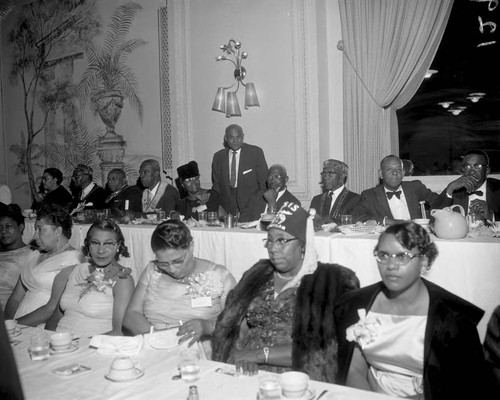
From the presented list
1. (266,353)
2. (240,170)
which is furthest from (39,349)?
(240,170)

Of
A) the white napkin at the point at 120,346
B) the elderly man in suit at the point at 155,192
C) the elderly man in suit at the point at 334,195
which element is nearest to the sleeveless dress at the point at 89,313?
the white napkin at the point at 120,346

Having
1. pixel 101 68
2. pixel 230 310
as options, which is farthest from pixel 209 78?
pixel 230 310

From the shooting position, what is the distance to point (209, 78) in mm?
7516

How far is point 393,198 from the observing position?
5.04 metres

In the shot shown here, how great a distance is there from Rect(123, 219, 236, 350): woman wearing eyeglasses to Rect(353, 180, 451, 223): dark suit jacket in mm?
2187

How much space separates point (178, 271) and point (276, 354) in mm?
774

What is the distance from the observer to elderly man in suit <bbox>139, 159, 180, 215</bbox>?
607 centimetres

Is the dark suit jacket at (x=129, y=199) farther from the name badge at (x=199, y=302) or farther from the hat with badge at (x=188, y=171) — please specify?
the name badge at (x=199, y=302)

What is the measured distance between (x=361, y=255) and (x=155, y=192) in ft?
10.6

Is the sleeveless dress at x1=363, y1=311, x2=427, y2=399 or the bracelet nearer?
the sleeveless dress at x1=363, y1=311, x2=427, y2=399

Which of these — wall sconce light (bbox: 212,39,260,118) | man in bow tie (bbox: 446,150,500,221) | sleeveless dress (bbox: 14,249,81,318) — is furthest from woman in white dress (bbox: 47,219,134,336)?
wall sconce light (bbox: 212,39,260,118)

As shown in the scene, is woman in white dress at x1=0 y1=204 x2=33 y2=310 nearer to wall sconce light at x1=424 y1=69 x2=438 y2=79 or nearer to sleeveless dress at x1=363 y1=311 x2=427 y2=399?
sleeveless dress at x1=363 y1=311 x2=427 y2=399

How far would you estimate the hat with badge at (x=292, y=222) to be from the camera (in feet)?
8.93

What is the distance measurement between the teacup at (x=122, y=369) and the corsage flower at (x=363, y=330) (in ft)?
2.99
